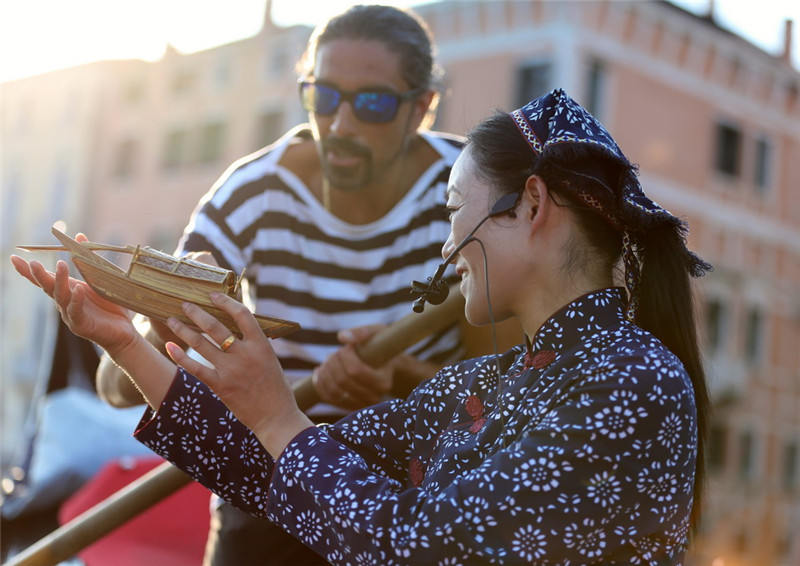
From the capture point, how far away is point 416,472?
1.87m

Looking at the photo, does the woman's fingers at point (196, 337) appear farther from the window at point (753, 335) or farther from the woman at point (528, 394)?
the window at point (753, 335)

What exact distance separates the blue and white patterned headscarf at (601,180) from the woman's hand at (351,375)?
88 centimetres

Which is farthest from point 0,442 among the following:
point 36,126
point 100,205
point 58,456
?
point 58,456

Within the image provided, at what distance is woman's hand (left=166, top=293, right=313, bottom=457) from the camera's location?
1.69 meters

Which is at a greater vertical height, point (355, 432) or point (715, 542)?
point (355, 432)

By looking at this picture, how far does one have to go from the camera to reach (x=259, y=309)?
106 inches

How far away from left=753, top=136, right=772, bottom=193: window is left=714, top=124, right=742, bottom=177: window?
1.60 feet

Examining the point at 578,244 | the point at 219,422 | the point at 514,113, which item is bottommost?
the point at 219,422

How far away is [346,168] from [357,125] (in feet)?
0.29

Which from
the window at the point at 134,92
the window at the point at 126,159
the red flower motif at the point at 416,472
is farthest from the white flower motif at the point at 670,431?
the window at the point at 134,92

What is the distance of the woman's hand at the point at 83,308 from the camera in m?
1.83

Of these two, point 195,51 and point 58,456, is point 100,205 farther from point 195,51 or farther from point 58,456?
point 58,456

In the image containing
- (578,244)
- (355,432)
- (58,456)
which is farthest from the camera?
(58,456)

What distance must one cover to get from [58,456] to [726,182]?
52.7 ft
